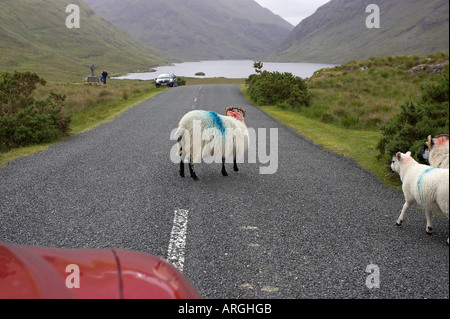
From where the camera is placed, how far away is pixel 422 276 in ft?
10.4

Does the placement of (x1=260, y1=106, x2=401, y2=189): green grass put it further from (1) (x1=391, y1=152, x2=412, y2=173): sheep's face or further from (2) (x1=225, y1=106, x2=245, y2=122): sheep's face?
(2) (x1=225, y1=106, x2=245, y2=122): sheep's face

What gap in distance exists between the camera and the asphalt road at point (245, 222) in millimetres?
3268

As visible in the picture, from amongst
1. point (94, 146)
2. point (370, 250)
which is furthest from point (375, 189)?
point (94, 146)

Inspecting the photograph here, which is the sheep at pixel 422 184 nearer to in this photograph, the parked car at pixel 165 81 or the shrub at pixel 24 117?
the shrub at pixel 24 117

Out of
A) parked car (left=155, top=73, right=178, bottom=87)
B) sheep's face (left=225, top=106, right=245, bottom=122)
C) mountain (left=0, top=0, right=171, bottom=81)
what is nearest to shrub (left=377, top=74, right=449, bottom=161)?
sheep's face (left=225, top=106, right=245, bottom=122)

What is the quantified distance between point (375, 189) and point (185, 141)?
13.2ft

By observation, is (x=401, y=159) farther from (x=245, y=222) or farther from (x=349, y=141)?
(x=349, y=141)

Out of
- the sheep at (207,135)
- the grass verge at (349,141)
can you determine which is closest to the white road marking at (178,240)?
the sheep at (207,135)

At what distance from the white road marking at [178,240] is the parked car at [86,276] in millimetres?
1953

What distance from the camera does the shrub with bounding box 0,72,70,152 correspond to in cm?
1021

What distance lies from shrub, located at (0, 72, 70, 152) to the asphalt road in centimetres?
237

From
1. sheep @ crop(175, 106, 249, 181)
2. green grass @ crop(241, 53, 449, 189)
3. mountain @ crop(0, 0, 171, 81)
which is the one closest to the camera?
sheep @ crop(175, 106, 249, 181)

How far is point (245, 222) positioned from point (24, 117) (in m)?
9.59

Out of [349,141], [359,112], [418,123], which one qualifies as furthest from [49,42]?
[418,123]
